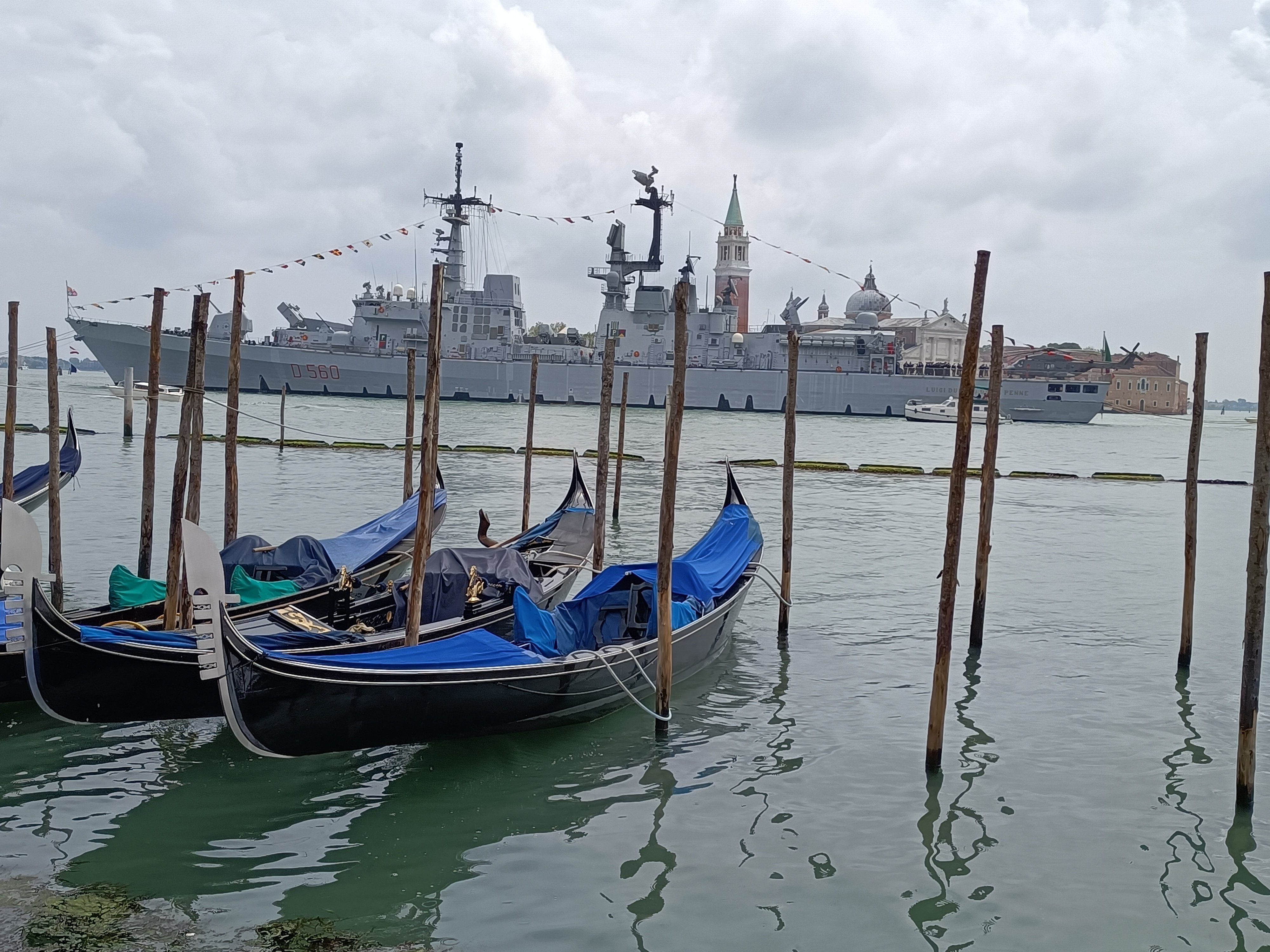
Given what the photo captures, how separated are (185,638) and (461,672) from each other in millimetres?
1720

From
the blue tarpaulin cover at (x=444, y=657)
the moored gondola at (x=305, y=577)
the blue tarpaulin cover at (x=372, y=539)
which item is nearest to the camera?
the blue tarpaulin cover at (x=444, y=657)

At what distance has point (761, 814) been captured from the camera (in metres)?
5.34

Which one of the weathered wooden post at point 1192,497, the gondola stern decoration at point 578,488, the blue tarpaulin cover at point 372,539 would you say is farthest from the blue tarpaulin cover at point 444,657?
the gondola stern decoration at point 578,488

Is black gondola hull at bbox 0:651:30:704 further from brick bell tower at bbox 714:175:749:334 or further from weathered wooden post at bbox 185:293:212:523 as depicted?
brick bell tower at bbox 714:175:749:334

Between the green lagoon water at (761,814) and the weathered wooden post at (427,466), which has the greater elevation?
the weathered wooden post at (427,466)

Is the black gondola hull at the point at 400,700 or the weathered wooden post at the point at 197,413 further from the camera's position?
the weathered wooden post at the point at 197,413

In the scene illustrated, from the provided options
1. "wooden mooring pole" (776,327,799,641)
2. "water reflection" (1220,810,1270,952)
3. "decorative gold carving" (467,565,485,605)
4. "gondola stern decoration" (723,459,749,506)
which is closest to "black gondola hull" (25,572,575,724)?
"decorative gold carving" (467,565,485,605)

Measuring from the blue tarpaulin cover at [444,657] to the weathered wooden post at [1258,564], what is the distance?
11.6 ft

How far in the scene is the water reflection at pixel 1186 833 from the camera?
4.63m

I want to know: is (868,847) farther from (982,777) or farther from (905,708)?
(905,708)

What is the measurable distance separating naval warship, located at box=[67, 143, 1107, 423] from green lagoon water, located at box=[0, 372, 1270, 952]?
44.1 metres

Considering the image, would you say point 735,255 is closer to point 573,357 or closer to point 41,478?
point 573,357

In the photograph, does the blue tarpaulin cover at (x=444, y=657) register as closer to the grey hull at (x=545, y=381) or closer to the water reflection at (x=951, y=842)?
the water reflection at (x=951, y=842)

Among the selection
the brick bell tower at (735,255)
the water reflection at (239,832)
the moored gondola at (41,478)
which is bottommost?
the water reflection at (239,832)
